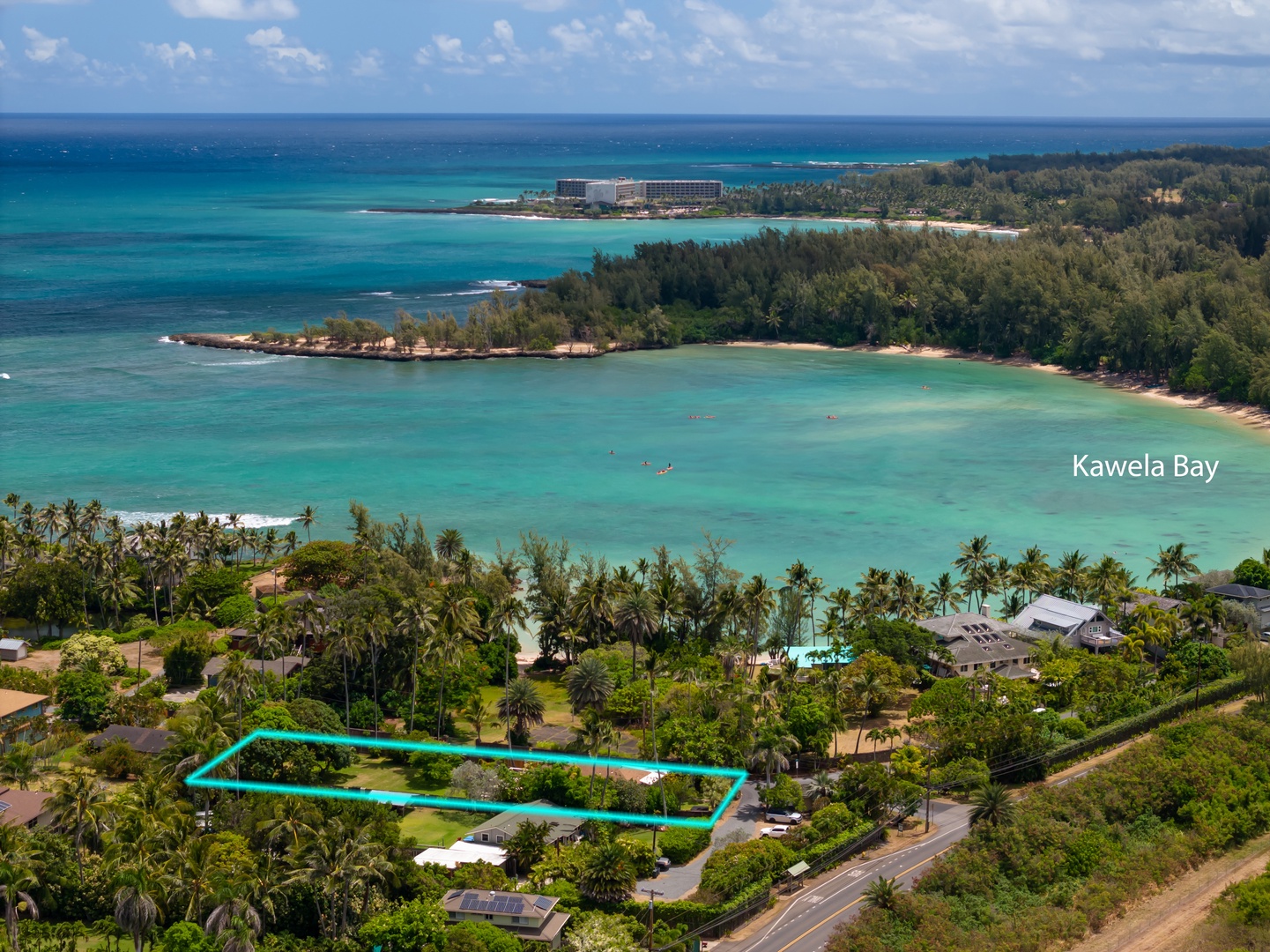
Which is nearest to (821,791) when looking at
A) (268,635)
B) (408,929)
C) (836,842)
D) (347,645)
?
(836,842)

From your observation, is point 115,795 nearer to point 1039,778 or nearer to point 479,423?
point 1039,778

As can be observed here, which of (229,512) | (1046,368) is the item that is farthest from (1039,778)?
(1046,368)

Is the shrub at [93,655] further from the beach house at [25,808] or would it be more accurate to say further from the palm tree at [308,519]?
the palm tree at [308,519]

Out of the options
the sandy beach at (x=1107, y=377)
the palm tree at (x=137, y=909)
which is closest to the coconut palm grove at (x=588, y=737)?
the palm tree at (x=137, y=909)

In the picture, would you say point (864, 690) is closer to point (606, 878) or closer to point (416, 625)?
point (606, 878)

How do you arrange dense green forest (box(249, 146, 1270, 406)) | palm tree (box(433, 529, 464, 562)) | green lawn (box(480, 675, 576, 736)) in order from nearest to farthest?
1. green lawn (box(480, 675, 576, 736))
2. palm tree (box(433, 529, 464, 562))
3. dense green forest (box(249, 146, 1270, 406))

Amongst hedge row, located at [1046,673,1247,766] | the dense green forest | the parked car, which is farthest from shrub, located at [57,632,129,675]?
the dense green forest

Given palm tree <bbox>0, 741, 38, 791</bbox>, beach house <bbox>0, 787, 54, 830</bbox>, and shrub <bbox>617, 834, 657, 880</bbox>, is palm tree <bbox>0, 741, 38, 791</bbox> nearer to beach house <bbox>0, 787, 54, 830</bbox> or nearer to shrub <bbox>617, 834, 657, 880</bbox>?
beach house <bbox>0, 787, 54, 830</bbox>
